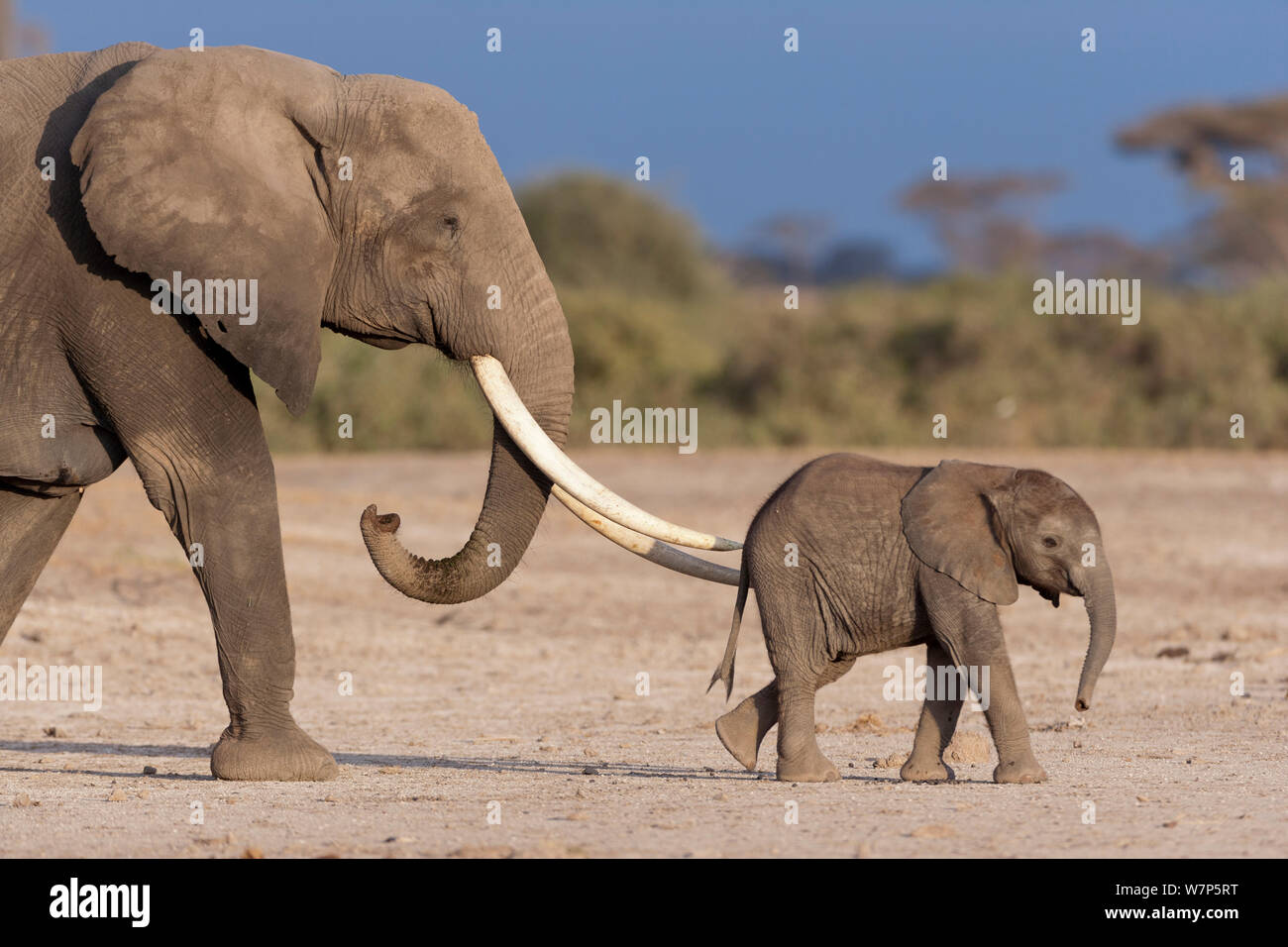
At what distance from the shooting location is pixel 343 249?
7.52 meters

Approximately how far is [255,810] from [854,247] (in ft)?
306

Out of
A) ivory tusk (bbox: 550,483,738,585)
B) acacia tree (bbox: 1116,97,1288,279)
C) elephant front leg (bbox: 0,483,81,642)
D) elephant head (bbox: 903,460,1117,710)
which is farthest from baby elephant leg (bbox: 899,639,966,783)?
acacia tree (bbox: 1116,97,1288,279)

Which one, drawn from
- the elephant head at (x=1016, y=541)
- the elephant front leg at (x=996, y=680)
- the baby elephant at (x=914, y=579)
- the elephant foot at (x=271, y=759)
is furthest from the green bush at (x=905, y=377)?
the elephant front leg at (x=996, y=680)

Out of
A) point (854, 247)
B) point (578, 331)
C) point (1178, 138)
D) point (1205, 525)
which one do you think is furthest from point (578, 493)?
point (854, 247)

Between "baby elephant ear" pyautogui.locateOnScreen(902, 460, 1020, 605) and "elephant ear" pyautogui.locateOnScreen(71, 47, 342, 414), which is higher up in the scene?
"elephant ear" pyautogui.locateOnScreen(71, 47, 342, 414)

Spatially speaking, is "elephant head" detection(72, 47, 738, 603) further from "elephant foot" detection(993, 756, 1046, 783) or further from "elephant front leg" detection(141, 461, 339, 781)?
"elephant foot" detection(993, 756, 1046, 783)

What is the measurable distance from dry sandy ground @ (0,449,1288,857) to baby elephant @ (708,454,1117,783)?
0.75 ft

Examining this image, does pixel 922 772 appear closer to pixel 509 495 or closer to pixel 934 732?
pixel 934 732

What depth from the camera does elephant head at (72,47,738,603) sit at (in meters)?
7.12

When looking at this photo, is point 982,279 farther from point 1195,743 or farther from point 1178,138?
point 1195,743

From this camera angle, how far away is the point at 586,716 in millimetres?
9828

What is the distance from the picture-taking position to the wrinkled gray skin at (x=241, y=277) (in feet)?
23.4

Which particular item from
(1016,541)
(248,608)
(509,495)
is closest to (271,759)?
(248,608)

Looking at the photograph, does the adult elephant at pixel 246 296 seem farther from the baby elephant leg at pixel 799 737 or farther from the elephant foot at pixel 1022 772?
the elephant foot at pixel 1022 772
